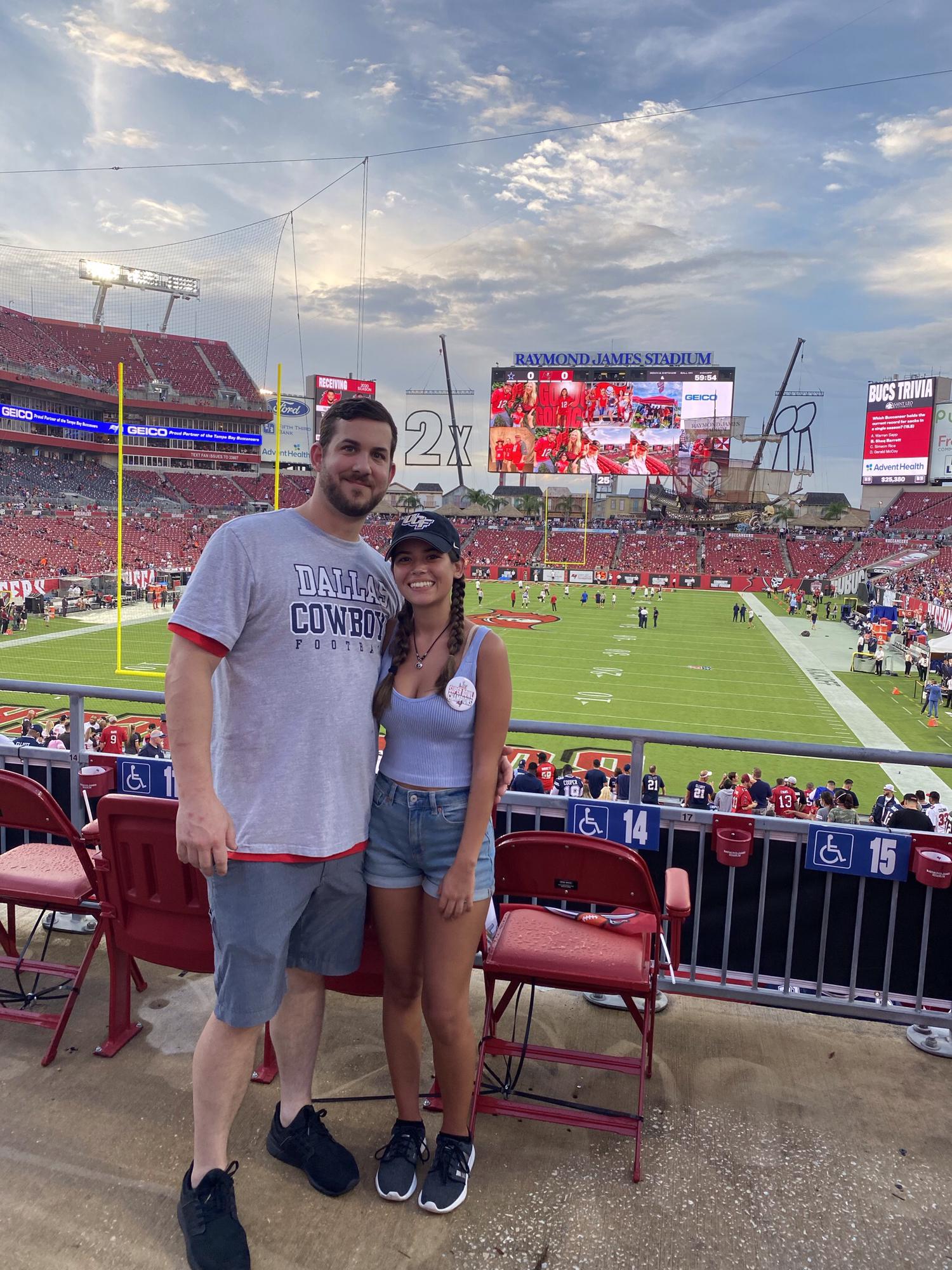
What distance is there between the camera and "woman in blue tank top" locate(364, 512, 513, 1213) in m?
2.44

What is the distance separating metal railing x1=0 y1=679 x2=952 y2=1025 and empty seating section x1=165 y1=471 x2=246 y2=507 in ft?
233

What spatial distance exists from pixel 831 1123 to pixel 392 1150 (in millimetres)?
1564

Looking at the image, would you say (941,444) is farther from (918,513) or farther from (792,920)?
(792,920)

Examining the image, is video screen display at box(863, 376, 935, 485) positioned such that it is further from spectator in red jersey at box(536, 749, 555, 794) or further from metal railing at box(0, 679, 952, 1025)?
metal railing at box(0, 679, 952, 1025)

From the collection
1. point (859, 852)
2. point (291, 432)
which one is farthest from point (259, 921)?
point (291, 432)

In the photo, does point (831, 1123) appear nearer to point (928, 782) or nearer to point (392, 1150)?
point (392, 1150)

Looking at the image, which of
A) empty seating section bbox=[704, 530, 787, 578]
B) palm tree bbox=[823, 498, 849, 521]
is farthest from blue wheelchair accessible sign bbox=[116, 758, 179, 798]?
palm tree bbox=[823, 498, 849, 521]

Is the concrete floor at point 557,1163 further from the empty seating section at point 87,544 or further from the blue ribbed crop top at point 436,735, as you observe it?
the empty seating section at point 87,544

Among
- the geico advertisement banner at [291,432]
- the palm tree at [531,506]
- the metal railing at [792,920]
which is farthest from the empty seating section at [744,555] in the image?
the metal railing at [792,920]

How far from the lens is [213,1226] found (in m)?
2.26

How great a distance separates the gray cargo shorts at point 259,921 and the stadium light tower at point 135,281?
302ft

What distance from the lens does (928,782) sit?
1614 cm

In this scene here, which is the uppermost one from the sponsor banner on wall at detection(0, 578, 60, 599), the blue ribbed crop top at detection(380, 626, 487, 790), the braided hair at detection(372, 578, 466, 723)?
the braided hair at detection(372, 578, 466, 723)

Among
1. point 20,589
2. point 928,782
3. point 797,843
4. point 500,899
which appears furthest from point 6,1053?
point 20,589
